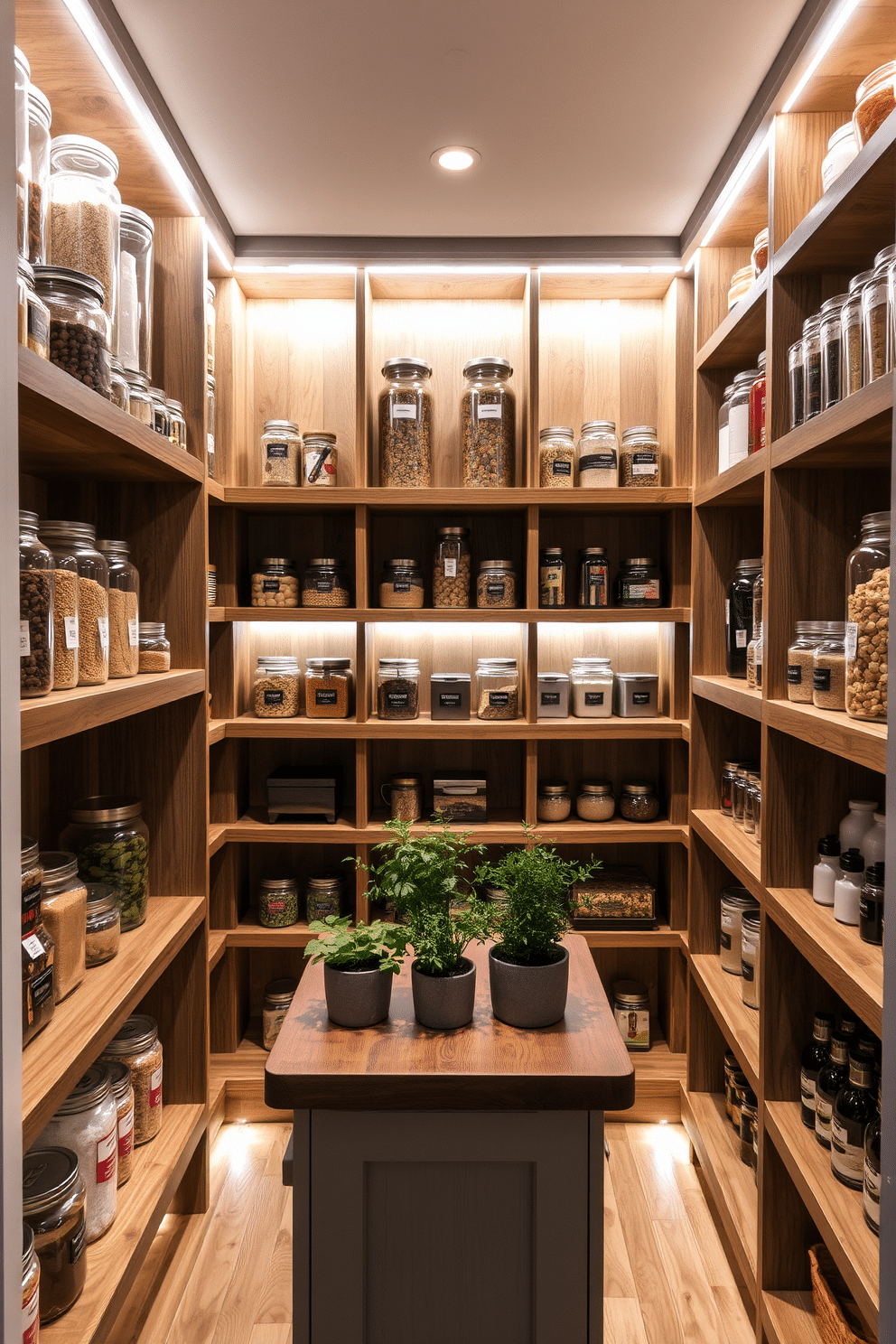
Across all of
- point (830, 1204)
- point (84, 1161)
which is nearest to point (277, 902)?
point (84, 1161)

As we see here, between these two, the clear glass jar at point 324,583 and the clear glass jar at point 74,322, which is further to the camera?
the clear glass jar at point 324,583

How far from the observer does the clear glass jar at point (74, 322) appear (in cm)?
140

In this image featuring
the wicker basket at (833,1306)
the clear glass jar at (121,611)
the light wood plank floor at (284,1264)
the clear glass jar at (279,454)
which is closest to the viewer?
the wicker basket at (833,1306)

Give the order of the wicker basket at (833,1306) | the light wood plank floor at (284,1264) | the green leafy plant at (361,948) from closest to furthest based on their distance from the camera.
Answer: the green leafy plant at (361,948) → the wicker basket at (833,1306) → the light wood plank floor at (284,1264)

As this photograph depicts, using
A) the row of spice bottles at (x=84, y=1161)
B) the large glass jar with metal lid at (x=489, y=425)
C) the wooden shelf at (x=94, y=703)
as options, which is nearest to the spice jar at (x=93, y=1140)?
the row of spice bottles at (x=84, y=1161)

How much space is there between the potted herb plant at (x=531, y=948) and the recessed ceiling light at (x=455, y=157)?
1.67 metres

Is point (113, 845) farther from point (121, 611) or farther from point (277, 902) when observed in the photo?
point (277, 902)

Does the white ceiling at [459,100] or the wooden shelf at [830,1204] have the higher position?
the white ceiling at [459,100]

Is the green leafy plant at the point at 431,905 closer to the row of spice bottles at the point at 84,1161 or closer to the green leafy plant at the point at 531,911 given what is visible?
the green leafy plant at the point at 531,911

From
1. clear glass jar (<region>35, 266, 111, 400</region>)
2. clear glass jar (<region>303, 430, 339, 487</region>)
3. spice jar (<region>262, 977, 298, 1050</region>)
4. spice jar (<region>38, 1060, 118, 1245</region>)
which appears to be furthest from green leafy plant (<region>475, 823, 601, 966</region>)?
clear glass jar (<region>303, 430, 339, 487</region>)

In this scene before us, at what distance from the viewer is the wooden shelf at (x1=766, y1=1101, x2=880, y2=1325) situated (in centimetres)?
132

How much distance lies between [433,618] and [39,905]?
1.49 m

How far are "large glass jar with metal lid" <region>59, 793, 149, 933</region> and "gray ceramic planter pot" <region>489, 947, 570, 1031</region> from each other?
0.93m

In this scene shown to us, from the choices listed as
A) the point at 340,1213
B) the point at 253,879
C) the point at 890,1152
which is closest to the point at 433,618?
the point at 253,879
